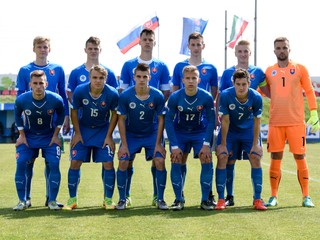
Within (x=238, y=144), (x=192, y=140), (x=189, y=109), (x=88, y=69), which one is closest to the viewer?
(x=189, y=109)

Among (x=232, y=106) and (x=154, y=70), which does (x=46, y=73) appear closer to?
(x=154, y=70)

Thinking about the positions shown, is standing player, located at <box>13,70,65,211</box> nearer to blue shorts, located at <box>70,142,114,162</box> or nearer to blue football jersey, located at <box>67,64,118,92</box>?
blue shorts, located at <box>70,142,114,162</box>

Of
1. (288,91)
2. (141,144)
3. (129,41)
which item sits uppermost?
(129,41)

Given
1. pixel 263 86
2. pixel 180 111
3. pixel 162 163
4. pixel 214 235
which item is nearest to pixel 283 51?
pixel 263 86

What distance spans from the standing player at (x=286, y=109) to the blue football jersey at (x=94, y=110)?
218cm

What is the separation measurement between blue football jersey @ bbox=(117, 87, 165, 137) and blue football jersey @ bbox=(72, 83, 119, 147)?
0.18m

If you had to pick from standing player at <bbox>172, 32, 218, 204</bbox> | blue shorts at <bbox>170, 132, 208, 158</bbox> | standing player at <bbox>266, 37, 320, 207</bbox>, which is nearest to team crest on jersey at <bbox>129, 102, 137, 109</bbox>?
blue shorts at <bbox>170, 132, 208, 158</bbox>

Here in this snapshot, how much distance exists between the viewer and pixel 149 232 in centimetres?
614

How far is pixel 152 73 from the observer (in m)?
8.54

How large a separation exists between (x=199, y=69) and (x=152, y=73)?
2.08 ft

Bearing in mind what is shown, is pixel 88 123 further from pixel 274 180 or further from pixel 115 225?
pixel 274 180

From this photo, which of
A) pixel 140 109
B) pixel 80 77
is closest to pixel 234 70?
pixel 140 109

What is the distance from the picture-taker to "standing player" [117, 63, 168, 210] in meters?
7.87

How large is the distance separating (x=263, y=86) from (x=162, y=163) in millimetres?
1925
